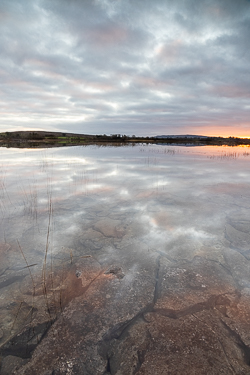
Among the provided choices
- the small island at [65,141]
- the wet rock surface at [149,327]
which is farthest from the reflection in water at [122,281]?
the small island at [65,141]

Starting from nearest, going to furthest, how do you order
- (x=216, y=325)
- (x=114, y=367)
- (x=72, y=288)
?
1. (x=114, y=367)
2. (x=216, y=325)
3. (x=72, y=288)

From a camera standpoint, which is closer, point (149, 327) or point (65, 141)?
point (149, 327)

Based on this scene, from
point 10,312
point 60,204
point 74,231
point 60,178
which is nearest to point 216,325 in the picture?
point 10,312

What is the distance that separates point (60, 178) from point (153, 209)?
6646mm

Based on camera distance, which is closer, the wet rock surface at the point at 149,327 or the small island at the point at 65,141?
the wet rock surface at the point at 149,327

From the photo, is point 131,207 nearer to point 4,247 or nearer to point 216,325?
point 4,247

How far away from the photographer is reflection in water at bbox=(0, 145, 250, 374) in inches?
96.3

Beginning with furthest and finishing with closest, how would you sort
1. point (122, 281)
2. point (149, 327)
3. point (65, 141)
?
point (65, 141)
point (122, 281)
point (149, 327)

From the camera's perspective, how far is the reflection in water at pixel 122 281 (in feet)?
8.02

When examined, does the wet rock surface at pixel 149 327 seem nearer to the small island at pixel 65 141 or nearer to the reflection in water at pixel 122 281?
the reflection in water at pixel 122 281

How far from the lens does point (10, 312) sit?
2.91 meters

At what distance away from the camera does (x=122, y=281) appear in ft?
11.6

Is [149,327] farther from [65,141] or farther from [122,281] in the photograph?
[65,141]

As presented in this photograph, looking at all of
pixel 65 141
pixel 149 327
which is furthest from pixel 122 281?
pixel 65 141
